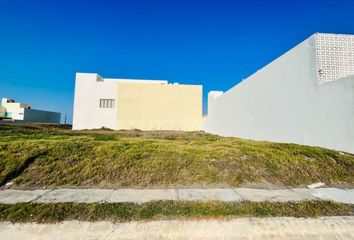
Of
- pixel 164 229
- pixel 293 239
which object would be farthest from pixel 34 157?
pixel 293 239

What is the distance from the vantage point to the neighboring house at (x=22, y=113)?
53.7m

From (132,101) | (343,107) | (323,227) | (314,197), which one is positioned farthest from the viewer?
(132,101)

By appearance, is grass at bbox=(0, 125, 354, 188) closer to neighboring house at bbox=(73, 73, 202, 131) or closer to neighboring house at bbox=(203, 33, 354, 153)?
neighboring house at bbox=(203, 33, 354, 153)

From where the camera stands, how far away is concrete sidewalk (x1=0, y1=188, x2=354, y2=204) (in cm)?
421

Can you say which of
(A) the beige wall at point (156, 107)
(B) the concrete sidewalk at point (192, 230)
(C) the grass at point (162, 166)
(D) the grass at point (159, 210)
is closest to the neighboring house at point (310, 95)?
(C) the grass at point (162, 166)

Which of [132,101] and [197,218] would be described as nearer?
[197,218]

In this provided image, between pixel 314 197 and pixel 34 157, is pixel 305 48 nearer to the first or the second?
pixel 314 197

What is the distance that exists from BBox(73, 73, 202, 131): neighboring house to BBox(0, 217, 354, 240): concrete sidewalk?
2250 centimetres

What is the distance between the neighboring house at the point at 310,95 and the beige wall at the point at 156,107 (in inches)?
542

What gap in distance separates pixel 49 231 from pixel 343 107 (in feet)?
28.2

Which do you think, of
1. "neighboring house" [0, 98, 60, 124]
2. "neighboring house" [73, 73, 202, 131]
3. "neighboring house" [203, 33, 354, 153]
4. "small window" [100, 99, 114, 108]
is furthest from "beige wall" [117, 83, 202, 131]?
"neighboring house" [0, 98, 60, 124]

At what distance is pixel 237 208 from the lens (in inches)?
150

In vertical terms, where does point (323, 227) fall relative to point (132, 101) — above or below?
below

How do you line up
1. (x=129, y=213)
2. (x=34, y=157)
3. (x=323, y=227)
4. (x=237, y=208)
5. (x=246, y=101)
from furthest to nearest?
1. (x=246, y=101)
2. (x=34, y=157)
3. (x=237, y=208)
4. (x=129, y=213)
5. (x=323, y=227)
